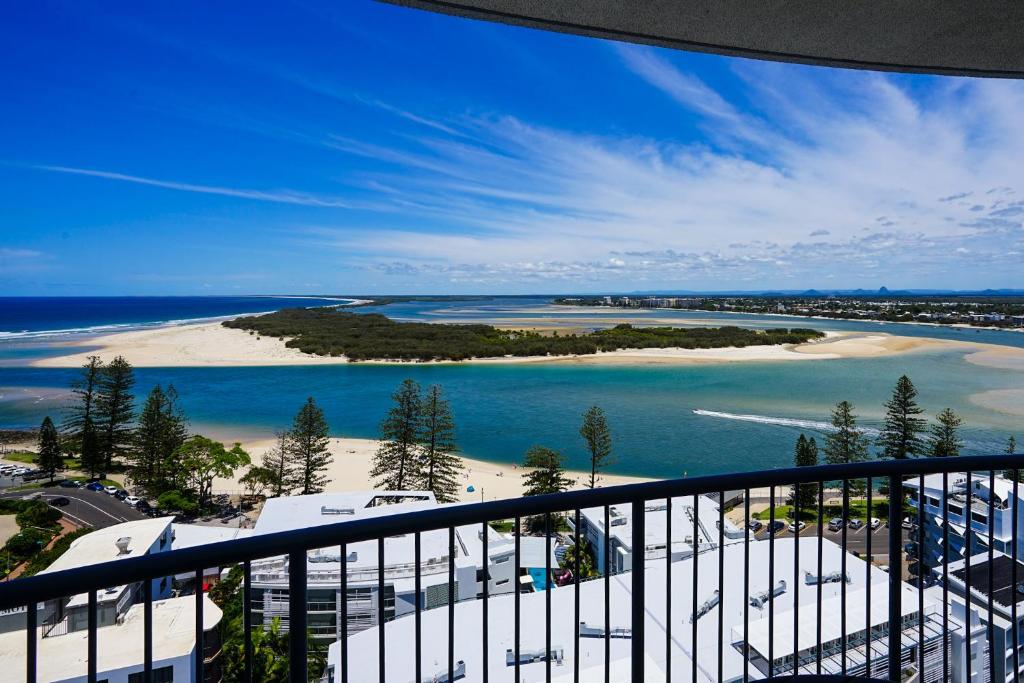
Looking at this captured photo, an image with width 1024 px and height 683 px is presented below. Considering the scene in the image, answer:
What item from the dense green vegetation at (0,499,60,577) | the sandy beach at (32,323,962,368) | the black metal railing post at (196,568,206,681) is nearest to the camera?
the black metal railing post at (196,568,206,681)

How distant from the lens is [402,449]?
17.9 meters

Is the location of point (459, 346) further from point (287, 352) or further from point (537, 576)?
point (537, 576)

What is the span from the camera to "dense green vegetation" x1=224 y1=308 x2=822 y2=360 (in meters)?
44.2

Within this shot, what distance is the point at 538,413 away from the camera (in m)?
24.6

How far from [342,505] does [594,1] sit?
1203cm

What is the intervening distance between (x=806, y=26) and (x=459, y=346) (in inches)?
1738

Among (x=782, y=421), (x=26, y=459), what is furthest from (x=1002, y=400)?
(x=26, y=459)

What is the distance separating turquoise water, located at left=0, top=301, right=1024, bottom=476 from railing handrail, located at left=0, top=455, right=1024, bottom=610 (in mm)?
15234

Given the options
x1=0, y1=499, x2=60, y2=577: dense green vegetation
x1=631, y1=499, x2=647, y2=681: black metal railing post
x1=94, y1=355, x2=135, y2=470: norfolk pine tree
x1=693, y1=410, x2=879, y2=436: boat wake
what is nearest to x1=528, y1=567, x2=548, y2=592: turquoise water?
x1=0, y1=499, x2=60, y2=577: dense green vegetation

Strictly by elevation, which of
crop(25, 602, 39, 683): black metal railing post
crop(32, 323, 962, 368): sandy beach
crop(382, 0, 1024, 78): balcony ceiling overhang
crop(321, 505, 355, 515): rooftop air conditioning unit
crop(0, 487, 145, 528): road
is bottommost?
crop(0, 487, 145, 528): road

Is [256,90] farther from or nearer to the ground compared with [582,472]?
farther from the ground

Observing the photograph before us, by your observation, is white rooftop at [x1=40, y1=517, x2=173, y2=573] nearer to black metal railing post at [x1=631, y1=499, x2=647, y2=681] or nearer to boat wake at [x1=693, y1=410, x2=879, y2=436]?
black metal railing post at [x1=631, y1=499, x2=647, y2=681]

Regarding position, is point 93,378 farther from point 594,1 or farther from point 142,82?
point 594,1

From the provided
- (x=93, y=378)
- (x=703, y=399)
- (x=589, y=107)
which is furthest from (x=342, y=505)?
(x=703, y=399)
